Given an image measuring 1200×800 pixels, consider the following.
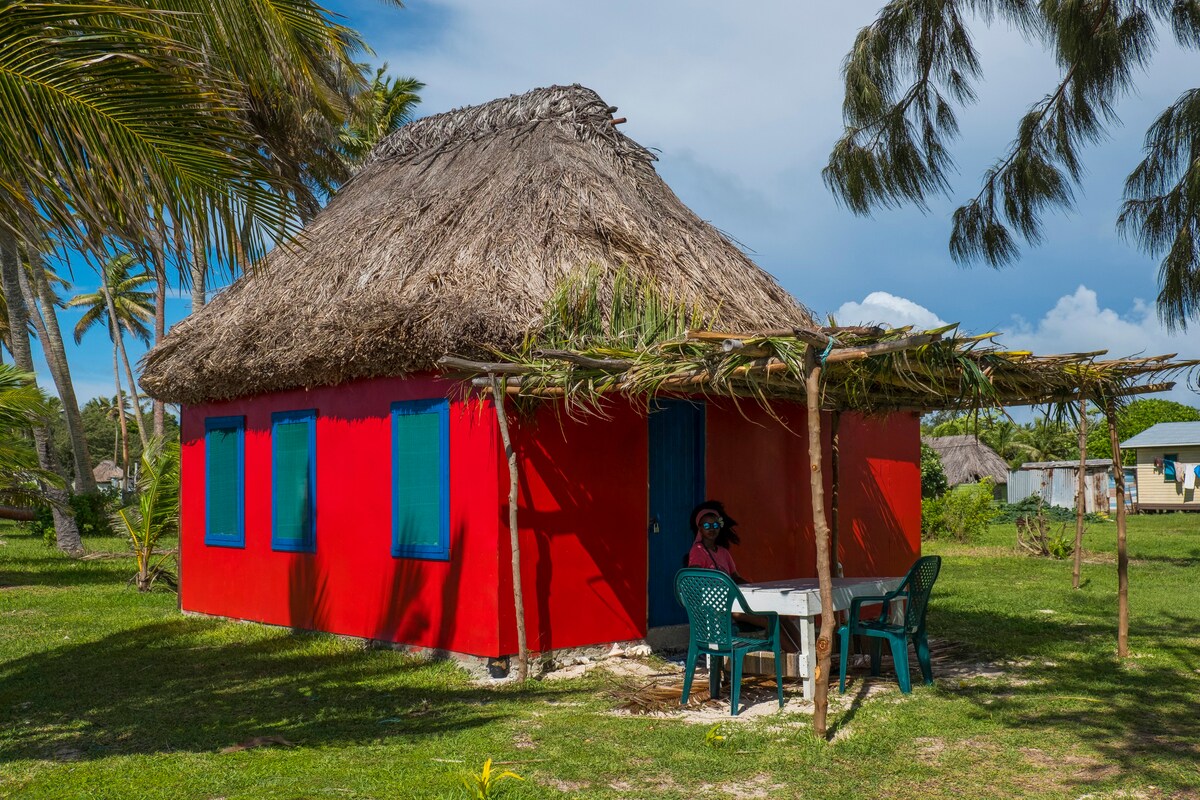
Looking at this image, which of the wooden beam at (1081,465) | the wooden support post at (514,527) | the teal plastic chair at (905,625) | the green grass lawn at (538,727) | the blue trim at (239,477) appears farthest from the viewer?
the blue trim at (239,477)

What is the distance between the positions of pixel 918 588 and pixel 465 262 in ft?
14.3

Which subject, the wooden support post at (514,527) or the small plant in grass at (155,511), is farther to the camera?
the small plant in grass at (155,511)

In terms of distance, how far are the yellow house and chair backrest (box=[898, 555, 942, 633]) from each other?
103ft

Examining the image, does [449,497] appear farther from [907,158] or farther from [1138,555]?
[1138,555]

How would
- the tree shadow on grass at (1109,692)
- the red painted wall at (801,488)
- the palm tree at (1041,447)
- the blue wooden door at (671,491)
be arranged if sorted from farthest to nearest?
the palm tree at (1041,447)
the red painted wall at (801,488)
the blue wooden door at (671,491)
the tree shadow on grass at (1109,692)

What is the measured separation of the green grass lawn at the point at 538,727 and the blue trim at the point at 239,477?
0.95 m

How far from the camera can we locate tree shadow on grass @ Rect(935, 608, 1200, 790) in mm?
5656

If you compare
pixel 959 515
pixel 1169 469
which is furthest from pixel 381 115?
pixel 1169 469

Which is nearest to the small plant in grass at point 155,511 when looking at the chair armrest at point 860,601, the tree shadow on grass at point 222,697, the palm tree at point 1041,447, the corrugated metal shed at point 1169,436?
the tree shadow on grass at point 222,697

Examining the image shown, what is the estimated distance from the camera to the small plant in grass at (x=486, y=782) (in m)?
4.87

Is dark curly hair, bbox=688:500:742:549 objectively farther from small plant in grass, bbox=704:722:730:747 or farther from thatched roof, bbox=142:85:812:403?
small plant in grass, bbox=704:722:730:747

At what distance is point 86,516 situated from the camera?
2017 cm

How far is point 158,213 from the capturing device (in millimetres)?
5719

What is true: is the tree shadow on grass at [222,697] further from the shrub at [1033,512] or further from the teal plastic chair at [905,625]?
the shrub at [1033,512]
